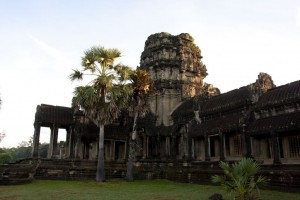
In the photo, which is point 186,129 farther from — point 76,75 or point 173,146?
point 76,75

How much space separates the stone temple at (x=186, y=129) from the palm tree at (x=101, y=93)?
13.2ft

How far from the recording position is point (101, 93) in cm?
2209

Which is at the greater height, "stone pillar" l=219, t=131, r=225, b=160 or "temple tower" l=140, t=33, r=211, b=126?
"temple tower" l=140, t=33, r=211, b=126

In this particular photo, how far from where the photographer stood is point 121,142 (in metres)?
29.7

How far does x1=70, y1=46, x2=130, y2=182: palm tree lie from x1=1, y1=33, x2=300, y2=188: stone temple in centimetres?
401

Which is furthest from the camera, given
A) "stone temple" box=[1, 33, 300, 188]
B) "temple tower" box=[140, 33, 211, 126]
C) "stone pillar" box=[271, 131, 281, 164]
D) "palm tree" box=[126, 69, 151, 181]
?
"temple tower" box=[140, 33, 211, 126]

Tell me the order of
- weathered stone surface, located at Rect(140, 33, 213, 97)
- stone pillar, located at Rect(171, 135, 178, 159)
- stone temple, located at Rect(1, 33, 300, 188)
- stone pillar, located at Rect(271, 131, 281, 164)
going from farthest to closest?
weathered stone surface, located at Rect(140, 33, 213, 97) → stone pillar, located at Rect(171, 135, 178, 159) → stone temple, located at Rect(1, 33, 300, 188) → stone pillar, located at Rect(271, 131, 281, 164)

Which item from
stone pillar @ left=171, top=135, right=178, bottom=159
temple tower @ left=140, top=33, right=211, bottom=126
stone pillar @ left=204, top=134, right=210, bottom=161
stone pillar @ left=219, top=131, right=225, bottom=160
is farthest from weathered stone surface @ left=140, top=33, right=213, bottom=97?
stone pillar @ left=219, top=131, right=225, bottom=160

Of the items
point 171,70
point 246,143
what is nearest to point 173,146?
point 171,70

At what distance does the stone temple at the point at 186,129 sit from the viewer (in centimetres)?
1859

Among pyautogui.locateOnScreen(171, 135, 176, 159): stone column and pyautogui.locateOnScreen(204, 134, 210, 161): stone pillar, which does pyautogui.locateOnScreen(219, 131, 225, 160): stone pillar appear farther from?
pyautogui.locateOnScreen(171, 135, 176, 159): stone column

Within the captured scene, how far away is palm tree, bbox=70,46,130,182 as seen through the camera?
2130 cm

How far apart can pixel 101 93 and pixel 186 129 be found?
8877 millimetres

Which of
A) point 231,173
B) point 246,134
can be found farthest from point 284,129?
point 231,173
